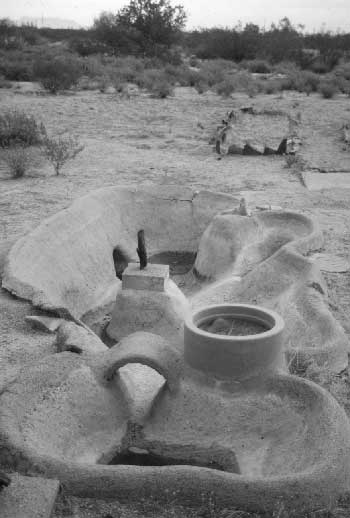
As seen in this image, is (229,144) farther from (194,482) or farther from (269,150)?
(194,482)

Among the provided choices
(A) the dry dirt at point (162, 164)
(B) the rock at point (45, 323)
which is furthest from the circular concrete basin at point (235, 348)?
(B) the rock at point (45, 323)

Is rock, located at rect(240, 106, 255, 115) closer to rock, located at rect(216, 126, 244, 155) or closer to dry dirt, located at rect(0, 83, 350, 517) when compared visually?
dry dirt, located at rect(0, 83, 350, 517)

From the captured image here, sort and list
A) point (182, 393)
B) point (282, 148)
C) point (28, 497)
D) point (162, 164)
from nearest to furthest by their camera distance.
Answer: point (28, 497) < point (182, 393) < point (162, 164) < point (282, 148)

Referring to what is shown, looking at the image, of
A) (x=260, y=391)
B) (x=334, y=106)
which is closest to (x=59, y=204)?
(x=260, y=391)

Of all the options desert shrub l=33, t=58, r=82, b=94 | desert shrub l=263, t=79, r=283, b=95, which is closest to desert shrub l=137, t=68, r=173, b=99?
desert shrub l=33, t=58, r=82, b=94

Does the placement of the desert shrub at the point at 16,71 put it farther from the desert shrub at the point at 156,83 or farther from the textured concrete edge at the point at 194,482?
the textured concrete edge at the point at 194,482

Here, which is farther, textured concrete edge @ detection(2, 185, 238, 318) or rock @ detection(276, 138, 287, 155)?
rock @ detection(276, 138, 287, 155)

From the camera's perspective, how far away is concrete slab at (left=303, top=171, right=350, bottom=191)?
36.2 ft

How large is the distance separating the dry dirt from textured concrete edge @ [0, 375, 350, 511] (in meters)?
0.12

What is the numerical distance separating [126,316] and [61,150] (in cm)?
599

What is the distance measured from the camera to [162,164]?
1260cm

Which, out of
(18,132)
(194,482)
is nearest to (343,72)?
(18,132)

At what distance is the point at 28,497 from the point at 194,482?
0.73 metres

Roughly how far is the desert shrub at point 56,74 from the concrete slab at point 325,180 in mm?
12997
